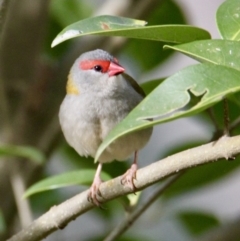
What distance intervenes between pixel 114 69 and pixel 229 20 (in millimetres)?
486

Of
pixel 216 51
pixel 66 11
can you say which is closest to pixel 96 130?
pixel 216 51

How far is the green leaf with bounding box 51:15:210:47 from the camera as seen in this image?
29.0 inches

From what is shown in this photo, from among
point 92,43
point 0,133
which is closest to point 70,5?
point 92,43

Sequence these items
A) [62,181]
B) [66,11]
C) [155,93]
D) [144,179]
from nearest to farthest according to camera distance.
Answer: [155,93] → [144,179] → [62,181] → [66,11]

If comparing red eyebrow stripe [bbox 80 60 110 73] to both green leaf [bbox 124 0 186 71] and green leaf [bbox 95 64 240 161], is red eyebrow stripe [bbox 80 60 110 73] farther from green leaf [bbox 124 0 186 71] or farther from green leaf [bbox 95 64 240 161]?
green leaf [bbox 95 64 240 161]

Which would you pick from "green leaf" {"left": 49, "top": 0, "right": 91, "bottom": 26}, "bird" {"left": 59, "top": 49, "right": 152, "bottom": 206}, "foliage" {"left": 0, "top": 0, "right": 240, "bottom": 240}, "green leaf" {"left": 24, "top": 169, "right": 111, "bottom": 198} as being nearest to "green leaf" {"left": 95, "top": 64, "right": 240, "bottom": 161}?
"foliage" {"left": 0, "top": 0, "right": 240, "bottom": 240}

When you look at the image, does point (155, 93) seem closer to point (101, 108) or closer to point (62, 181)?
point (62, 181)

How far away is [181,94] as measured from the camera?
2.12 ft

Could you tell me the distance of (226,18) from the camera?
0.82m

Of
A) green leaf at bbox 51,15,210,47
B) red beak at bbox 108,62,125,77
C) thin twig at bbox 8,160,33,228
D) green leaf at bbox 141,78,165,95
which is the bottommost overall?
thin twig at bbox 8,160,33,228

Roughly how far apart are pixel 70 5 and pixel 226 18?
113cm

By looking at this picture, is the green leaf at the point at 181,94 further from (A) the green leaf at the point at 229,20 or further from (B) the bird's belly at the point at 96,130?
(B) the bird's belly at the point at 96,130

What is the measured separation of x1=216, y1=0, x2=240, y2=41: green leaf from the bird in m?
0.44

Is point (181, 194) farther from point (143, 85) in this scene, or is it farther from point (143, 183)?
point (143, 183)
